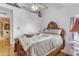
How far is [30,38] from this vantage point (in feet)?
5.64

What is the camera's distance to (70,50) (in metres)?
1.74

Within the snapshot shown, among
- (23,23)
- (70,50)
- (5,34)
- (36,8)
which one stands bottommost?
(70,50)

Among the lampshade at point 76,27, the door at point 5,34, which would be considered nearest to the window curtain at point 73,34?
the lampshade at point 76,27

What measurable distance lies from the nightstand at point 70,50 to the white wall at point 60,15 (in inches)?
2.9

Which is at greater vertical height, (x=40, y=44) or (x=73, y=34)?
(x=73, y=34)

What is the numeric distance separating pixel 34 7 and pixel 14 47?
0.48m

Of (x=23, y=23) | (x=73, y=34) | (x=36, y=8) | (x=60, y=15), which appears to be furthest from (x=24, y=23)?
(x=73, y=34)

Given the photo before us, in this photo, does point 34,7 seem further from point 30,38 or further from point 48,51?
point 48,51

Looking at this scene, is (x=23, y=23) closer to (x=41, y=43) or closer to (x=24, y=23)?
(x=24, y=23)

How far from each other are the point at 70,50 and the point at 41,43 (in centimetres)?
32

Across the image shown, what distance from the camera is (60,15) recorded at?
173cm

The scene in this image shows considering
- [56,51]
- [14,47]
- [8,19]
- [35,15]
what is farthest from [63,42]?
[8,19]

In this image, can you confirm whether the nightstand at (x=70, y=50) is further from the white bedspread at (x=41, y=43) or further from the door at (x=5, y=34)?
the door at (x=5, y=34)

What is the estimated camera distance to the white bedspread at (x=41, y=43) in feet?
5.58
